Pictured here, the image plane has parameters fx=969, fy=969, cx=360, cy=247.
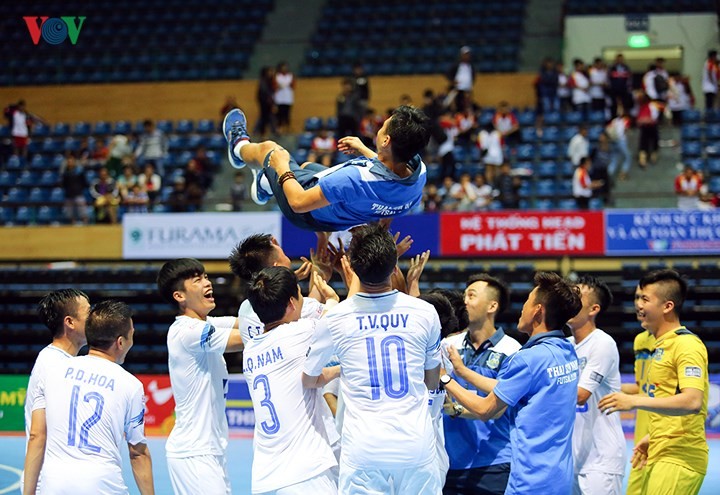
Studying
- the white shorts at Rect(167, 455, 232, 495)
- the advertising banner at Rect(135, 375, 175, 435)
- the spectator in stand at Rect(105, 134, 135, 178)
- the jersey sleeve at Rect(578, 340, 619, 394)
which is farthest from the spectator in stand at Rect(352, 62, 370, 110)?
the white shorts at Rect(167, 455, 232, 495)

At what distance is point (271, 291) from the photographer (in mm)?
5191

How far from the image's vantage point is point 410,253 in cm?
1792

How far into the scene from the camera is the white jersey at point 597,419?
7.10 m

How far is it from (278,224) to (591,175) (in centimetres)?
600

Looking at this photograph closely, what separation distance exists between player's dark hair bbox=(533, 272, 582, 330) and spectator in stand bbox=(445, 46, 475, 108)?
15.9 meters

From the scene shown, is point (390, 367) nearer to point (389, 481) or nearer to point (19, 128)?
point (389, 481)

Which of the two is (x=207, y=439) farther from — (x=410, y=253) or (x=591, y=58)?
(x=591, y=58)

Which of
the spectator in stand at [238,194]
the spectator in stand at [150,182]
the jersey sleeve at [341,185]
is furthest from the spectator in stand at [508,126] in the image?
the jersey sleeve at [341,185]

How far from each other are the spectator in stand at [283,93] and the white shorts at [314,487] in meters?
18.0

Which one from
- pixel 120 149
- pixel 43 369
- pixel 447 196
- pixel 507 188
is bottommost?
pixel 43 369

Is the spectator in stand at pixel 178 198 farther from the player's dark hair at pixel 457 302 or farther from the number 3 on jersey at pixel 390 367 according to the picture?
the number 3 on jersey at pixel 390 367

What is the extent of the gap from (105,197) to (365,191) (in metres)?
14.2

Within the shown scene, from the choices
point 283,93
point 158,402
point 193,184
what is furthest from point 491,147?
point 158,402

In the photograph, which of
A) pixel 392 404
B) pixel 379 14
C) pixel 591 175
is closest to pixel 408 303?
pixel 392 404
